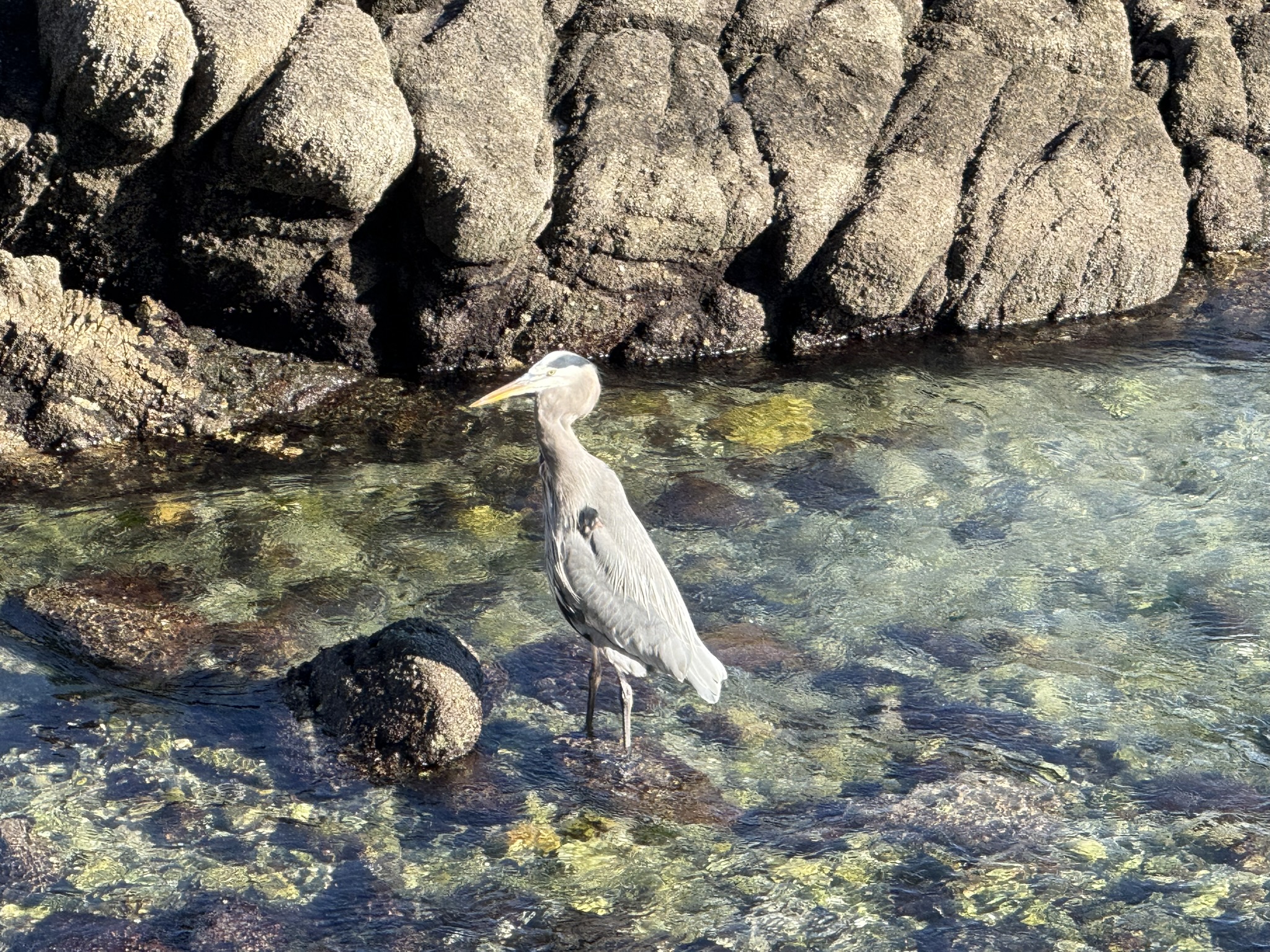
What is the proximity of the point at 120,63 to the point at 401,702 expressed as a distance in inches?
152

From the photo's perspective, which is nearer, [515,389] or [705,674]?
[515,389]

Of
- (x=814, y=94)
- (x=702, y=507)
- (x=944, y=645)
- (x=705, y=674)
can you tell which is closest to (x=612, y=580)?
(x=705, y=674)

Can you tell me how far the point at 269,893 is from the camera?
4.48 m

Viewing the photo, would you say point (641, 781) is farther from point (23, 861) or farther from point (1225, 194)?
point (1225, 194)

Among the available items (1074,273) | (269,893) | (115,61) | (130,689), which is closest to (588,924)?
(269,893)

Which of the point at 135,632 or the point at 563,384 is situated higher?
the point at 563,384

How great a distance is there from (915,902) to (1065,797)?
2.94 feet

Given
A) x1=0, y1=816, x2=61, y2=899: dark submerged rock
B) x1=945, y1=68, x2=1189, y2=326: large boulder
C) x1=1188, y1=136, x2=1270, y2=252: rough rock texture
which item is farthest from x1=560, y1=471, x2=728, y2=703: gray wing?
x1=1188, y1=136, x2=1270, y2=252: rough rock texture

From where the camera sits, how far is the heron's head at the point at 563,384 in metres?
5.07

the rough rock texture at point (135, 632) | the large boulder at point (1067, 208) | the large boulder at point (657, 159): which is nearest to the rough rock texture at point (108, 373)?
the rough rock texture at point (135, 632)

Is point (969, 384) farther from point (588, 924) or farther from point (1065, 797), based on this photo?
point (588, 924)

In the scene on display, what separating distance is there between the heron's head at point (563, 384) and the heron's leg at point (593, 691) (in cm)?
97

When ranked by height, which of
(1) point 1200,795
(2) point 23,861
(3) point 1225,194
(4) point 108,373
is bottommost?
(2) point 23,861

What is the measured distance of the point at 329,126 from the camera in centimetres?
713
